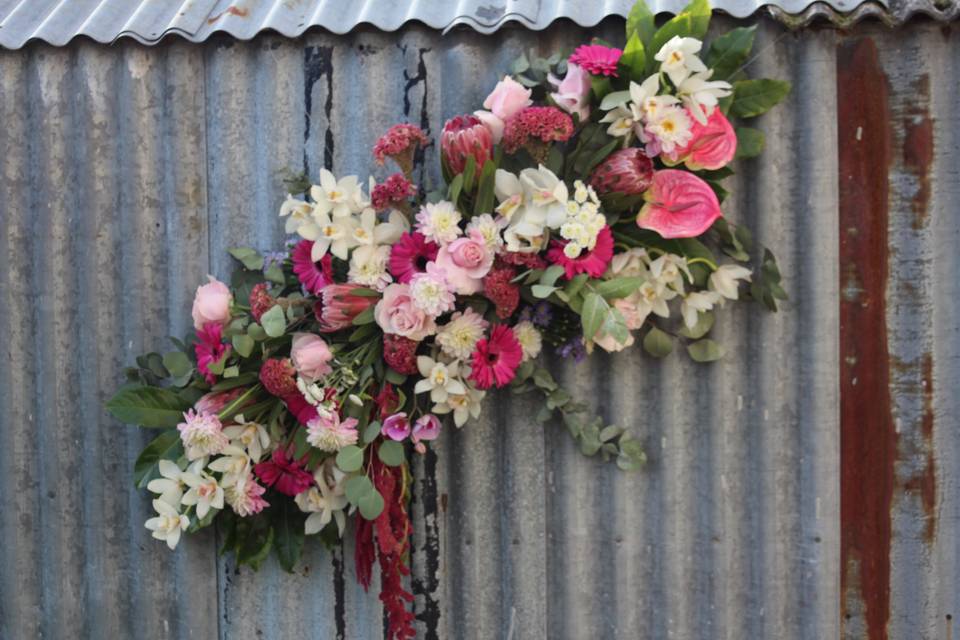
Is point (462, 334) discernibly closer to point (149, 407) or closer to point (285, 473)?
point (285, 473)

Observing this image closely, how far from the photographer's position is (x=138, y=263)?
183cm

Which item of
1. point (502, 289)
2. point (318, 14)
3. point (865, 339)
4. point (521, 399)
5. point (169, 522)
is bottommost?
point (169, 522)

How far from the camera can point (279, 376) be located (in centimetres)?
156

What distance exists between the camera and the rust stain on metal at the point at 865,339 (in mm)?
1614

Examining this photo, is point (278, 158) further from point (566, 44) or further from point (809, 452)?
point (809, 452)

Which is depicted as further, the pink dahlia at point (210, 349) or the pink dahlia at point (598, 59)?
the pink dahlia at point (210, 349)

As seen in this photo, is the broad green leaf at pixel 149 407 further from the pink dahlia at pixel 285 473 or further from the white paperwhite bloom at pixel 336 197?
the white paperwhite bloom at pixel 336 197

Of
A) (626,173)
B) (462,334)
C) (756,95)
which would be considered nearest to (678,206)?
(626,173)

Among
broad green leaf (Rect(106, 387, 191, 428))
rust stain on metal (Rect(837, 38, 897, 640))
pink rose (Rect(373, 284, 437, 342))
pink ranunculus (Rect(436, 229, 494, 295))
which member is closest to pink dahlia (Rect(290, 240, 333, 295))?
pink rose (Rect(373, 284, 437, 342))

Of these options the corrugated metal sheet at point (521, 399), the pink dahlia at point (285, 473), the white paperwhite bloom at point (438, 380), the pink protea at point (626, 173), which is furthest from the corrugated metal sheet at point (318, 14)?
the pink dahlia at point (285, 473)

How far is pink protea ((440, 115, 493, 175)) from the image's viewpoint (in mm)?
1523

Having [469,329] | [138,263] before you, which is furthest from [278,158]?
[469,329]

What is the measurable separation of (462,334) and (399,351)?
119 millimetres

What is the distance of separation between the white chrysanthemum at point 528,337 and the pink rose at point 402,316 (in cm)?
16
